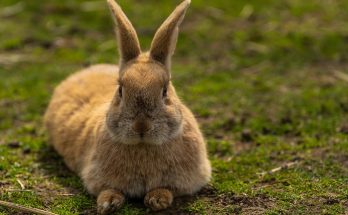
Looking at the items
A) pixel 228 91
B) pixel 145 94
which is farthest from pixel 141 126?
pixel 228 91

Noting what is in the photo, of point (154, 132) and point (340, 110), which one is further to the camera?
point (340, 110)

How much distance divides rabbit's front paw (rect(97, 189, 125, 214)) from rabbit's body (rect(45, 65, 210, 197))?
0.09 metres

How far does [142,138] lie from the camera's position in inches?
202

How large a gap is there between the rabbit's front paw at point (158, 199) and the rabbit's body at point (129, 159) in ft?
0.30

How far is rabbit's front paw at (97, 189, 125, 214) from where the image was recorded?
18.0 ft

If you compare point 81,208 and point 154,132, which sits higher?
point 154,132

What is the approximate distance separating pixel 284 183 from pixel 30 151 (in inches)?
99.7

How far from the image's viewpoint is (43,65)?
31.1 feet

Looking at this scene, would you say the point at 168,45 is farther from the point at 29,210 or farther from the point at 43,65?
the point at 43,65

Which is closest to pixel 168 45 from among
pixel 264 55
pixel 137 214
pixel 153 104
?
pixel 153 104

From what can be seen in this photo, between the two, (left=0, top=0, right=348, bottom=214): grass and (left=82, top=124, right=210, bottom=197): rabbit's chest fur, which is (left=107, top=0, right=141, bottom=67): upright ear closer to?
(left=82, top=124, right=210, bottom=197): rabbit's chest fur

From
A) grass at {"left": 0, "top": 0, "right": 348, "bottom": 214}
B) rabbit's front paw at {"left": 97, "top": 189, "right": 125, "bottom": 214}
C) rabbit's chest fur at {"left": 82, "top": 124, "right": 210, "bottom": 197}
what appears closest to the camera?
rabbit's front paw at {"left": 97, "top": 189, "right": 125, "bottom": 214}

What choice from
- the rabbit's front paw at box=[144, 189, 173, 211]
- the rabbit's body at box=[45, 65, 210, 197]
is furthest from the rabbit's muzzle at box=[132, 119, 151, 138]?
the rabbit's front paw at box=[144, 189, 173, 211]

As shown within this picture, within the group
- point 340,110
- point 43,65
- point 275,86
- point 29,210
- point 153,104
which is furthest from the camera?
point 43,65
